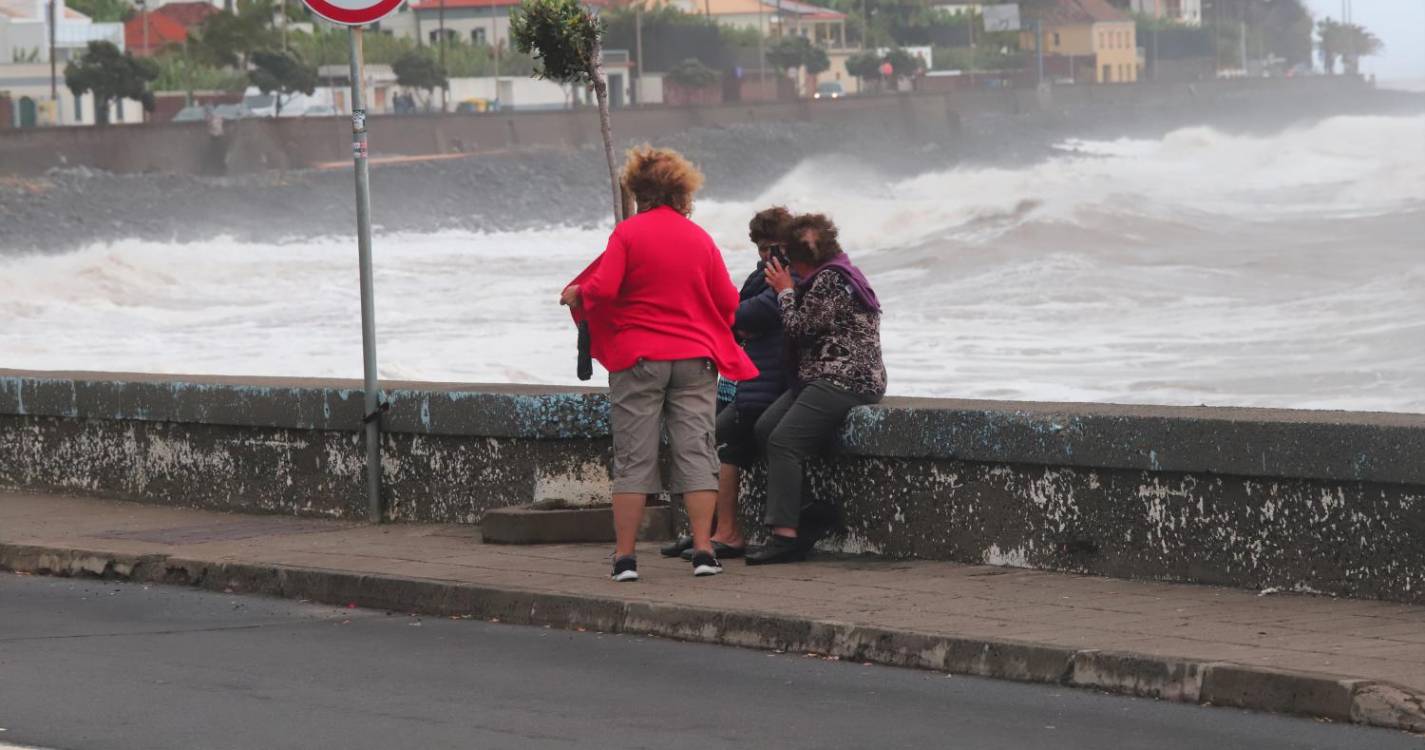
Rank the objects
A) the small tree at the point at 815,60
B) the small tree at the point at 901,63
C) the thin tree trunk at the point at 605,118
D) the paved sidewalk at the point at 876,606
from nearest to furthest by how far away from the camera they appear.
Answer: the paved sidewalk at the point at 876,606, the thin tree trunk at the point at 605,118, the small tree at the point at 815,60, the small tree at the point at 901,63

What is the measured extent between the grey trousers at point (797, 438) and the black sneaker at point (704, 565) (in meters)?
0.31

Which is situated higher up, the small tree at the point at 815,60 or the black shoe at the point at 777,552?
the small tree at the point at 815,60

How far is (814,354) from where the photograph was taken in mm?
8672

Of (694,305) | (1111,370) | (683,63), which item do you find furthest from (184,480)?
(683,63)

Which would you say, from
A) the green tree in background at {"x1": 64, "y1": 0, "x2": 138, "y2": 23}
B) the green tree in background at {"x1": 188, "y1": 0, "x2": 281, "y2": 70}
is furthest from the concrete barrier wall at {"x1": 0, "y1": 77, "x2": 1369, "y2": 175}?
the green tree in background at {"x1": 64, "y1": 0, "x2": 138, "y2": 23}

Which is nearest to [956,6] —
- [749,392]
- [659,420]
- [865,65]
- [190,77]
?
[865,65]

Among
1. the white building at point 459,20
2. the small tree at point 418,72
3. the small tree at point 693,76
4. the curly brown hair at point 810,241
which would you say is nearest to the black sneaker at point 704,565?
the curly brown hair at point 810,241

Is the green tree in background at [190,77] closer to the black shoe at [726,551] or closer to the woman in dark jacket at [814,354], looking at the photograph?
the black shoe at [726,551]

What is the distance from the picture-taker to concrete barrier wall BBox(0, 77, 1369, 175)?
250 feet

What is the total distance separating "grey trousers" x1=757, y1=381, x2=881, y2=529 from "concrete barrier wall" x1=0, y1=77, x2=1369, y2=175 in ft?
229

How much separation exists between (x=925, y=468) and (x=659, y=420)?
40.3 inches

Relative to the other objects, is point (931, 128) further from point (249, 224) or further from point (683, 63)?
point (249, 224)

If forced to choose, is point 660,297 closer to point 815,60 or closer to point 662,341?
point 662,341

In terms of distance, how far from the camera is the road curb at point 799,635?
6.09 m
